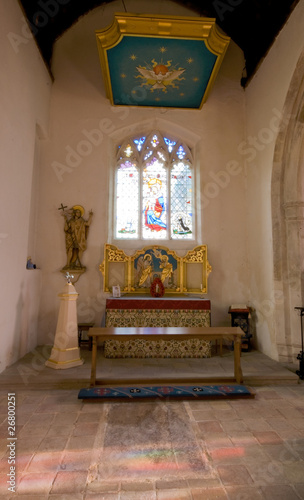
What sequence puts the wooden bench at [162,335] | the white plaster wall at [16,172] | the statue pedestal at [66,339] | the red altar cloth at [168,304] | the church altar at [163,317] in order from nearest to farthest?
1. the wooden bench at [162,335]
2. the white plaster wall at [16,172]
3. the statue pedestal at [66,339]
4. the church altar at [163,317]
5. the red altar cloth at [168,304]

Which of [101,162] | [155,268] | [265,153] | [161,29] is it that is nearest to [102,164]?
[101,162]

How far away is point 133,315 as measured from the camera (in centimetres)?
550

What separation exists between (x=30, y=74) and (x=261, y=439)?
21.1 feet

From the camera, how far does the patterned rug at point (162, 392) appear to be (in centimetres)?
364

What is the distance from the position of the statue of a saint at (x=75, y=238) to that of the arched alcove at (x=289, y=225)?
373 cm

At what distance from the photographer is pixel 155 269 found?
6445 mm

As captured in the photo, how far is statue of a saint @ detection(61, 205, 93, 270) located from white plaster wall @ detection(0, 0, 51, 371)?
764mm

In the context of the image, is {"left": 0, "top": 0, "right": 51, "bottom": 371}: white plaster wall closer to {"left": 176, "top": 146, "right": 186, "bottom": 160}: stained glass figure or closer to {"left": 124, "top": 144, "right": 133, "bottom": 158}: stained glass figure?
{"left": 124, "top": 144, "right": 133, "bottom": 158}: stained glass figure

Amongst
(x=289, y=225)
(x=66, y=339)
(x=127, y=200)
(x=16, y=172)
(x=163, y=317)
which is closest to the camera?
(x=66, y=339)

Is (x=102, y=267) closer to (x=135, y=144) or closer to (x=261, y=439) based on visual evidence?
(x=135, y=144)

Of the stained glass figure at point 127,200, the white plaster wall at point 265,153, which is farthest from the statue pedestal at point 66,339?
the white plaster wall at point 265,153

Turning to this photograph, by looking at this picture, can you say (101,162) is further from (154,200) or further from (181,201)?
(181,201)

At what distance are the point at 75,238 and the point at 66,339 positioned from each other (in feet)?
7.55

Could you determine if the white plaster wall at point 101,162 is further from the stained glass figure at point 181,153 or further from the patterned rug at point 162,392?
the patterned rug at point 162,392
